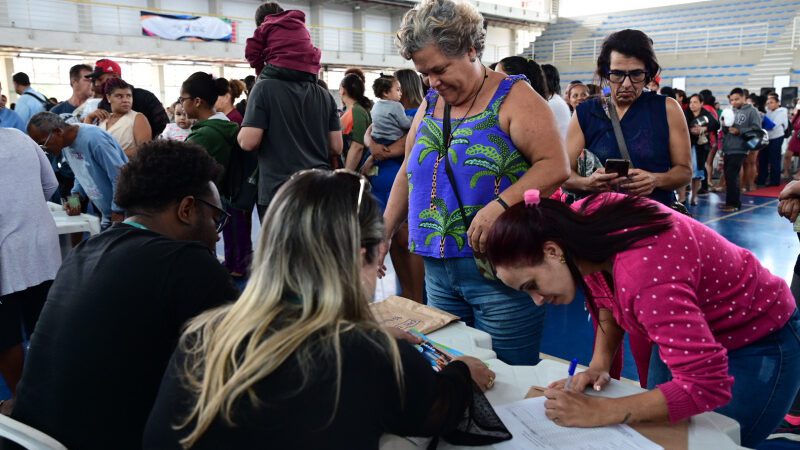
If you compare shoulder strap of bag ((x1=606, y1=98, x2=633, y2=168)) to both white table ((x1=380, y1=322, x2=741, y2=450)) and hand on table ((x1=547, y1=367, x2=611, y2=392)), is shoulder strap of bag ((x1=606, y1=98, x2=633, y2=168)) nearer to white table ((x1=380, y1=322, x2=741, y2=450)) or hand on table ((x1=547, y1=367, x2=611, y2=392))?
white table ((x1=380, y1=322, x2=741, y2=450))

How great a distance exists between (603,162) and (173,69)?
16.6 meters

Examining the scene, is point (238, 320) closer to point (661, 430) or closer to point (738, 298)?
point (661, 430)

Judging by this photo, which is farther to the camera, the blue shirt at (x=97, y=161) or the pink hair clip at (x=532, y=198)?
the blue shirt at (x=97, y=161)

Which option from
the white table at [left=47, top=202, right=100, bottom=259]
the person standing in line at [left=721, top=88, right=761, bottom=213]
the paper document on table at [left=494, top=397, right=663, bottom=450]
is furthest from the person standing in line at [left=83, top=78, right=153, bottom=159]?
the person standing in line at [left=721, top=88, right=761, bottom=213]

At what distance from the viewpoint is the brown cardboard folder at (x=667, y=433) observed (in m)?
1.11

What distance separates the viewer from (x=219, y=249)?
17.7 feet

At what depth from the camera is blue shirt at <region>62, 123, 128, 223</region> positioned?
119 inches

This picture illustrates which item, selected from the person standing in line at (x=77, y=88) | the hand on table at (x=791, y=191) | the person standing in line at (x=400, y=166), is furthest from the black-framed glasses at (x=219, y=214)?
the person standing in line at (x=77, y=88)

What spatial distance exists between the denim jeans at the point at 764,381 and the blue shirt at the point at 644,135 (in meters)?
0.89

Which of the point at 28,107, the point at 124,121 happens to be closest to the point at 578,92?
the point at 124,121

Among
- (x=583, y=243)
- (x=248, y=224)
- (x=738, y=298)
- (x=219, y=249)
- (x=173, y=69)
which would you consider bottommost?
(x=219, y=249)

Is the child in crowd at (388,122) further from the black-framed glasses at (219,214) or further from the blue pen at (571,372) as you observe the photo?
the blue pen at (571,372)

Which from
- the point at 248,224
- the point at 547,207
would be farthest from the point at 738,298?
the point at 248,224

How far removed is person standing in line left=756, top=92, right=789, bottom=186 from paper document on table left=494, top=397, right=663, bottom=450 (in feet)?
31.1
